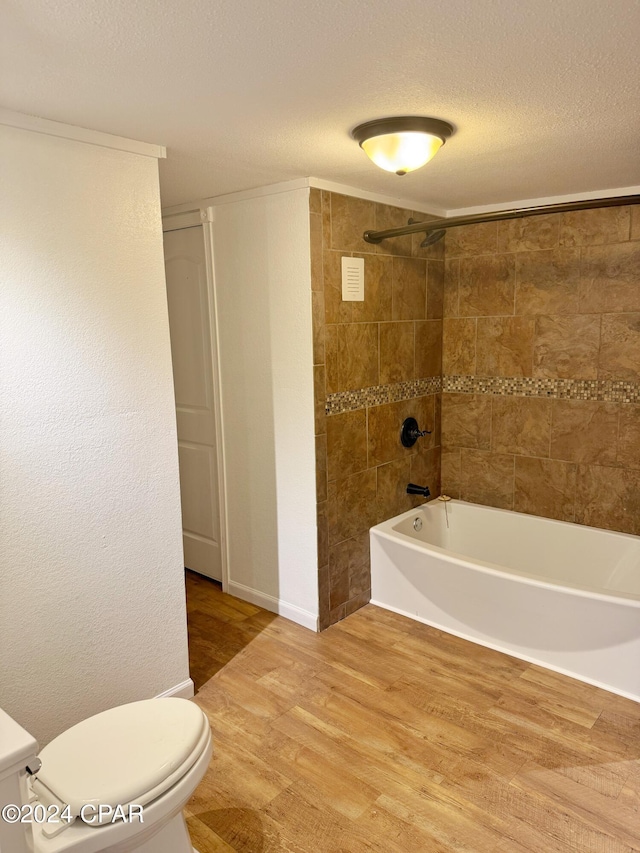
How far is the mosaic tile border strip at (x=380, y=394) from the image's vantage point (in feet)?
10.4

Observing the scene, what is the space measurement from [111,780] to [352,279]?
238 centimetres

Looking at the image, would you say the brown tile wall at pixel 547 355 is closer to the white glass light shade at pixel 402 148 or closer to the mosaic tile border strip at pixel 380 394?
the mosaic tile border strip at pixel 380 394

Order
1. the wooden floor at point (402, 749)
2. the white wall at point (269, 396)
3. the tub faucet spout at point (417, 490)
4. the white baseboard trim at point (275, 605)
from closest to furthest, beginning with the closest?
the wooden floor at point (402, 749)
the white wall at point (269, 396)
the white baseboard trim at point (275, 605)
the tub faucet spout at point (417, 490)

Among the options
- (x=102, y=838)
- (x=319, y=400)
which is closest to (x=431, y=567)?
(x=319, y=400)

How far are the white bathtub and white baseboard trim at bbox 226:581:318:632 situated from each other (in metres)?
0.46

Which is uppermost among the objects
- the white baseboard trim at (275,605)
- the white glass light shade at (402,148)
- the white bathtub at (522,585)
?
the white glass light shade at (402,148)

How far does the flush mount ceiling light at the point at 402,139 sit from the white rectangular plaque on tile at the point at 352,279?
934 millimetres

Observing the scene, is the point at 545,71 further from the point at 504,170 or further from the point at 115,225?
the point at 115,225

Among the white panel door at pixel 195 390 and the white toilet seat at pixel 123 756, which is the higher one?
the white panel door at pixel 195 390

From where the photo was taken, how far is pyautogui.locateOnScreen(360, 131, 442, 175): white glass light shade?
206cm

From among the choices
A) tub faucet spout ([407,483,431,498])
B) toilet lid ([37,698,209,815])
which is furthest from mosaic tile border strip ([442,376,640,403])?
toilet lid ([37,698,209,815])

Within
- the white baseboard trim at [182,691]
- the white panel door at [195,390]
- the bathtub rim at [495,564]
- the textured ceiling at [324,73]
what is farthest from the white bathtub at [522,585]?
the textured ceiling at [324,73]

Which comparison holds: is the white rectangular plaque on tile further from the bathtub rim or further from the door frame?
the bathtub rim

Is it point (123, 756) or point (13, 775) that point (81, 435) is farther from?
point (13, 775)
